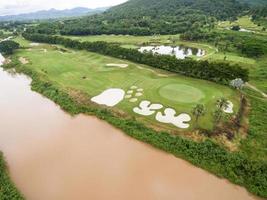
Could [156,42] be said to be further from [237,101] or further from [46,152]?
[46,152]

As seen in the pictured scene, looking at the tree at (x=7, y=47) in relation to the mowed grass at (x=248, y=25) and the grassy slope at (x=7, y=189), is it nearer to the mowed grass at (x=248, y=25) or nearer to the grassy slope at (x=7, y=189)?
the grassy slope at (x=7, y=189)

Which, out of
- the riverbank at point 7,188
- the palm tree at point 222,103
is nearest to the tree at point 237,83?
the palm tree at point 222,103

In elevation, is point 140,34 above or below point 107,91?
below

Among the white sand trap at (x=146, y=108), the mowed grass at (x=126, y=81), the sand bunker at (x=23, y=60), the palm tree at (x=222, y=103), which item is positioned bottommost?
the sand bunker at (x=23, y=60)

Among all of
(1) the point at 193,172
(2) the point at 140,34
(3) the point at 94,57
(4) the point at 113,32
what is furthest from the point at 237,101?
(4) the point at 113,32

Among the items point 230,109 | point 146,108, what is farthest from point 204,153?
point 146,108

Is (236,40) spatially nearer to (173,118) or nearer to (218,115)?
(173,118)
